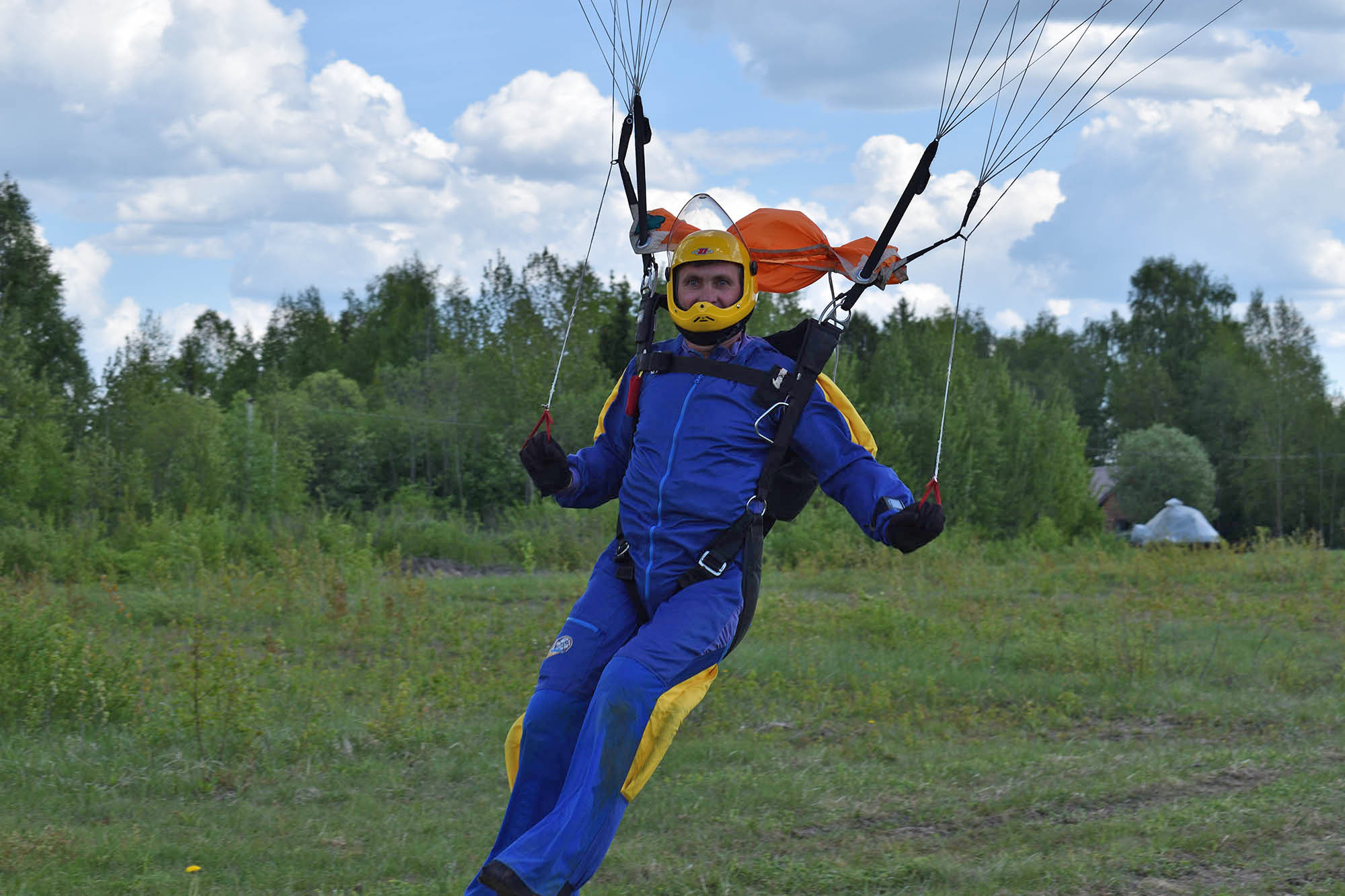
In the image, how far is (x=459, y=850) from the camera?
5477mm

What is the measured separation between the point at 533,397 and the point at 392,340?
26.6 m

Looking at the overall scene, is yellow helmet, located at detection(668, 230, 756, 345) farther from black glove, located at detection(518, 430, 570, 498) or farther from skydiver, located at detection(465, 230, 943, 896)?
black glove, located at detection(518, 430, 570, 498)

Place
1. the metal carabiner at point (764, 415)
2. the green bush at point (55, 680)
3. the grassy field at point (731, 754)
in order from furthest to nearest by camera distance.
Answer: the green bush at point (55, 680) < the grassy field at point (731, 754) < the metal carabiner at point (764, 415)

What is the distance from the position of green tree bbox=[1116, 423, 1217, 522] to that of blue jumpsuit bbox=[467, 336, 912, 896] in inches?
2111

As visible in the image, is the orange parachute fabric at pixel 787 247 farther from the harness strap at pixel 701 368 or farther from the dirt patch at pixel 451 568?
→ the dirt patch at pixel 451 568

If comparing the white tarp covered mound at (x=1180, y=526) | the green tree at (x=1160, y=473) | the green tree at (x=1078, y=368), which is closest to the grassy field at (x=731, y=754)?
the white tarp covered mound at (x=1180, y=526)

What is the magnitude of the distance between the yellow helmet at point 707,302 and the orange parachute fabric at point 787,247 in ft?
1.14

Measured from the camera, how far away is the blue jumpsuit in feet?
11.8

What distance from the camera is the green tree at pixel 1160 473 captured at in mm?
53312

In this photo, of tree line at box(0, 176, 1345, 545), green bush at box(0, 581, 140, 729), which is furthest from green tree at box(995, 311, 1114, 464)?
green bush at box(0, 581, 140, 729)

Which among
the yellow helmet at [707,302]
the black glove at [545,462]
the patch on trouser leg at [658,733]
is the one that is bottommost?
the patch on trouser leg at [658,733]

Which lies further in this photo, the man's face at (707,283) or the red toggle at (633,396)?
the red toggle at (633,396)

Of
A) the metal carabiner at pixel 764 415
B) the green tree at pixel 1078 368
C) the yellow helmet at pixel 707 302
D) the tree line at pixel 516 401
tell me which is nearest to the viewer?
the metal carabiner at pixel 764 415

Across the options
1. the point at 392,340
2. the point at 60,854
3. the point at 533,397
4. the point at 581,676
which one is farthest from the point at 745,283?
the point at 392,340
